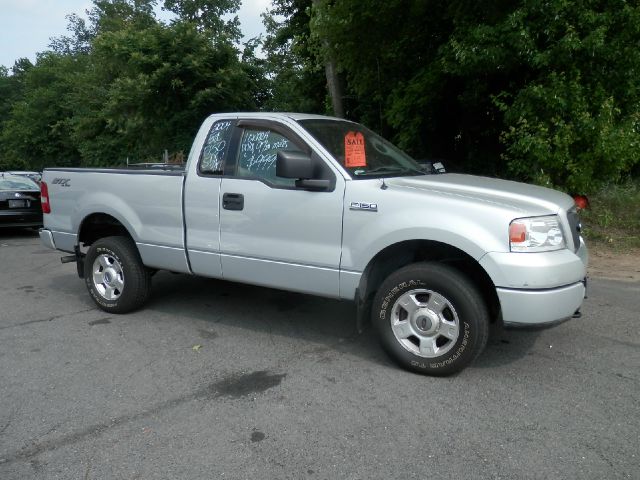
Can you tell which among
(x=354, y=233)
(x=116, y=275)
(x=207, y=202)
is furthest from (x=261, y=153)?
(x=116, y=275)

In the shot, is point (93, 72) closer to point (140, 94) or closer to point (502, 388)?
point (140, 94)

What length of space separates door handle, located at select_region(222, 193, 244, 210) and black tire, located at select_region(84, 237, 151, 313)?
1.39 metres

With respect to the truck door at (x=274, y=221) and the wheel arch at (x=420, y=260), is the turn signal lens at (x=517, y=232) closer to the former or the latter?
the wheel arch at (x=420, y=260)

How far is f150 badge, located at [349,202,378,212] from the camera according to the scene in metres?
4.18

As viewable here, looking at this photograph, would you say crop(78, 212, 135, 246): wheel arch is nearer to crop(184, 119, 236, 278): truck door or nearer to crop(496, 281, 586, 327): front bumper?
crop(184, 119, 236, 278): truck door

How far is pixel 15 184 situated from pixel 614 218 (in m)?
11.7

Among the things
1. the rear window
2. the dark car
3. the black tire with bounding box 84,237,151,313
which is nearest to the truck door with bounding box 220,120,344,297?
the black tire with bounding box 84,237,151,313

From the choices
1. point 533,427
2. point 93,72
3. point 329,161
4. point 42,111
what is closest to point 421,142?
point 329,161

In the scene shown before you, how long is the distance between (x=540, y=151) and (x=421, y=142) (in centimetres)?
588

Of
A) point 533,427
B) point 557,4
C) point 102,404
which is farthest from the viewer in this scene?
point 557,4

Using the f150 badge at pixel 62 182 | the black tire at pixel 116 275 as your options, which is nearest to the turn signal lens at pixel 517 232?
the black tire at pixel 116 275

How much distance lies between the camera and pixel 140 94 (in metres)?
21.2

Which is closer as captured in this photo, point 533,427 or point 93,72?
point 533,427

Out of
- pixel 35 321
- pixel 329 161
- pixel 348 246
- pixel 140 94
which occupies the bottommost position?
→ pixel 35 321
